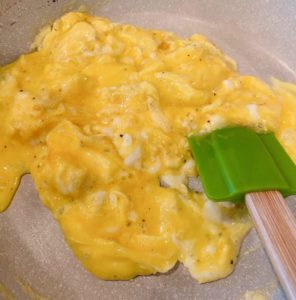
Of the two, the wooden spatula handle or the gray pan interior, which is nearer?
the wooden spatula handle

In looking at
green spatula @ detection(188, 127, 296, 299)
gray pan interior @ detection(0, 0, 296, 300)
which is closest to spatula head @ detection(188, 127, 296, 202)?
green spatula @ detection(188, 127, 296, 299)

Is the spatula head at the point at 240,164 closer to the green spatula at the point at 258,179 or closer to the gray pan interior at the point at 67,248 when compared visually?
the green spatula at the point at 258,179

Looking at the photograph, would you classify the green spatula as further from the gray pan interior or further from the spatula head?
the gray pan interior

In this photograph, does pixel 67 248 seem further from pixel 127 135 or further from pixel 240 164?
pixel 240 164

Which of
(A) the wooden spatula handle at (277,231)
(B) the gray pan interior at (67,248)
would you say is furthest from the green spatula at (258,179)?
(B) the gray pan interior at (67,248)

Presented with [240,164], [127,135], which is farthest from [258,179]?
[127,135]

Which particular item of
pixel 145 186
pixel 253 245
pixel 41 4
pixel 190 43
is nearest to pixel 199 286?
pixel 253 245
